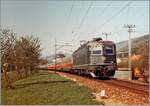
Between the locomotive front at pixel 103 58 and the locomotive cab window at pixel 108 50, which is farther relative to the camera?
the locomotive cab window at pixel 108 50

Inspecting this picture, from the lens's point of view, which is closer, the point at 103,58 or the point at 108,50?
the point at 103,58

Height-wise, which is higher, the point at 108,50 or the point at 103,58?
the point at 108,50

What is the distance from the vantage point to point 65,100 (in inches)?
591

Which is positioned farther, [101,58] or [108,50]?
[108,50]

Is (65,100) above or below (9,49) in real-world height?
below

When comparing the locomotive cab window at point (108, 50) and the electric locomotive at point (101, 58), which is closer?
the electric locomotive at point (101, 58)

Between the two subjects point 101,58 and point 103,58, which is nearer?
point 103,58

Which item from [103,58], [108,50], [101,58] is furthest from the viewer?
[108,50]

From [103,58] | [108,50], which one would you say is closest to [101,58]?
[103,58]

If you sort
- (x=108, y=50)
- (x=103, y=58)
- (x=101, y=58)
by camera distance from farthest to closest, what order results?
(x=108, y=50), (x=101, y=58), (x=103, y=58)

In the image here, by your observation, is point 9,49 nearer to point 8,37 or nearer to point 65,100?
point 8,37

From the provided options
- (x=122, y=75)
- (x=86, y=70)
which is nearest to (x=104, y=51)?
(x=86, y=70)

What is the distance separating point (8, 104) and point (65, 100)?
2.27 m

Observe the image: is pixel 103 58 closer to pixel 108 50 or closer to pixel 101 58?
pixel 101 58
